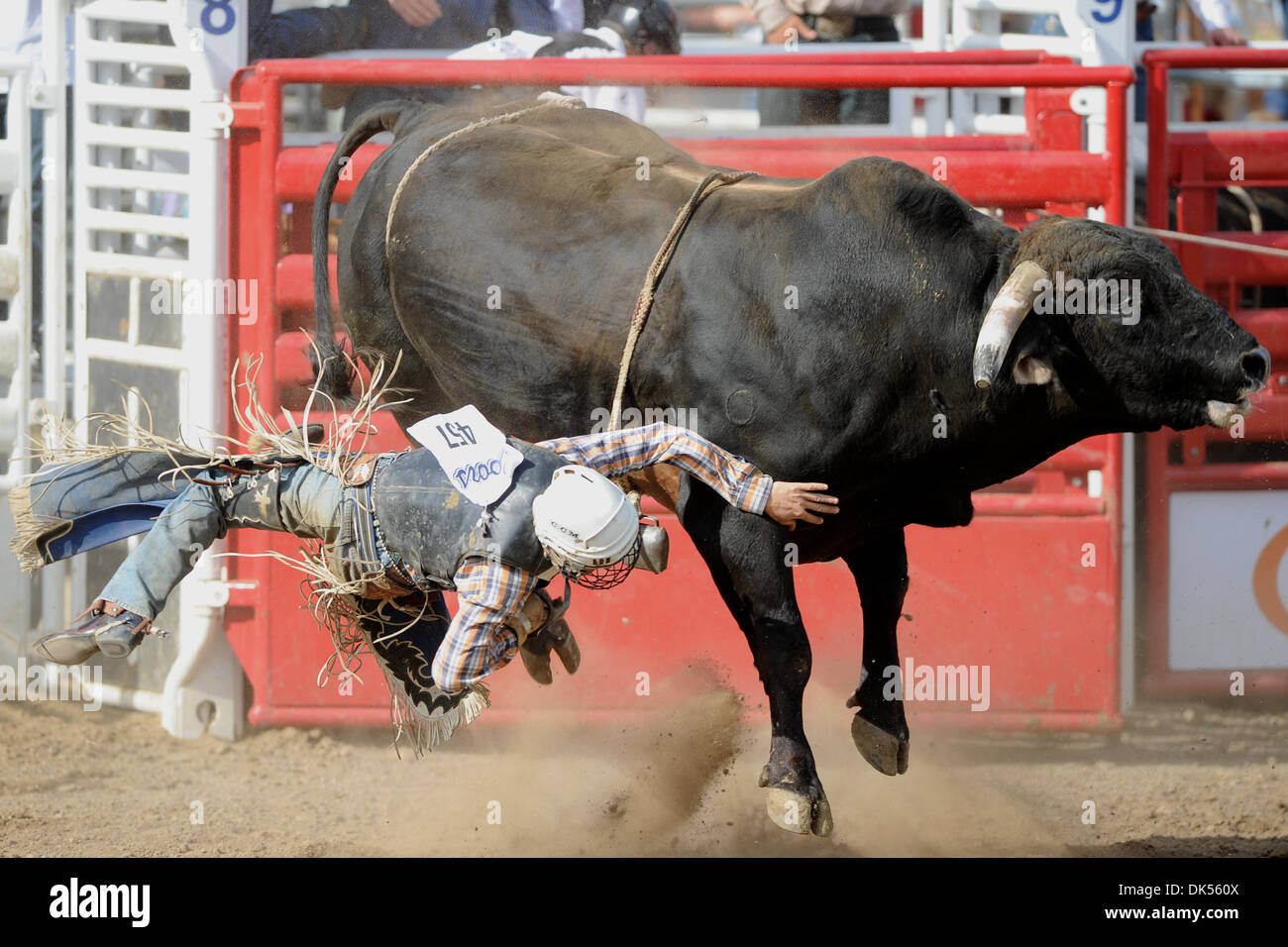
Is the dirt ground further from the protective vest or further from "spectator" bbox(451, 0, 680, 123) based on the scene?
"spectator" bbox(451, 0, 680, 123)

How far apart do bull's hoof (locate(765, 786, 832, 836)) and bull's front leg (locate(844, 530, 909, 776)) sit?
14.5 inches

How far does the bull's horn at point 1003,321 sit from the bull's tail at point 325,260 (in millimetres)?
2052

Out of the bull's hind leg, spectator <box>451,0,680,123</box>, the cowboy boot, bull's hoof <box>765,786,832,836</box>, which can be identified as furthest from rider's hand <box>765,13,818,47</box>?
the cowboy boot

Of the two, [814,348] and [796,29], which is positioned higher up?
[796,29]

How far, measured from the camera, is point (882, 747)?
398 centimetres

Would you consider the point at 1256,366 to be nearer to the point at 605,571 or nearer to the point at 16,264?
the point at 605,571

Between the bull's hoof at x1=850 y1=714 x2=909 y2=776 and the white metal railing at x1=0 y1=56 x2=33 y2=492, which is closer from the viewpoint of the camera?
the bull's hoof at x1=850 y1=714 x2=909 y2=776

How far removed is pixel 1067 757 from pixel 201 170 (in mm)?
3707

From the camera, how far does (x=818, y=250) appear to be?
3.69 m

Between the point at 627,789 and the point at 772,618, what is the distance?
1.52m

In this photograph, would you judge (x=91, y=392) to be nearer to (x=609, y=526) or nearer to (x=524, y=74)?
(x=524, y=74)

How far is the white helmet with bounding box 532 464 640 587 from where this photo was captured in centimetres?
338
